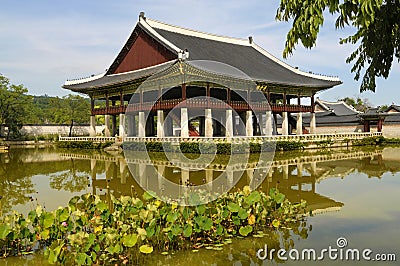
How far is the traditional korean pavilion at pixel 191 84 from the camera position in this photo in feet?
96.4

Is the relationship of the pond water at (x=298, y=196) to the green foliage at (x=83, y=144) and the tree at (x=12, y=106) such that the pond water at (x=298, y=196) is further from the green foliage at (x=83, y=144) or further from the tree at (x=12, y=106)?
the tree at (x=12, y=106)

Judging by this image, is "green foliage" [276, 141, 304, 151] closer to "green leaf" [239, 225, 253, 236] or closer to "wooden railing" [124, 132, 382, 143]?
"wooden railing" [124, 132, 382, 143]

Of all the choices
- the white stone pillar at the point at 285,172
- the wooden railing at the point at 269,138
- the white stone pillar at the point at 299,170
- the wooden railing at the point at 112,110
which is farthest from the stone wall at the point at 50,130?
the white stone pillar at the point at 285,172

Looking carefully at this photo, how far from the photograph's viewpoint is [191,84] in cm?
Result: 2959

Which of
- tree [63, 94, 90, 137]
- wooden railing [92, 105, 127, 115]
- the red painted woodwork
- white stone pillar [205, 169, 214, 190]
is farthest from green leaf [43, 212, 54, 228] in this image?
tree [63, 94, 90, 137]

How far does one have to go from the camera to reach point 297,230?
7086 millimetres

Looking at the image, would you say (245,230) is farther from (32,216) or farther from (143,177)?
(143,177)

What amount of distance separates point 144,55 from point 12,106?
2472 cm

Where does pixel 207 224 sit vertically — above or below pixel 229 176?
above

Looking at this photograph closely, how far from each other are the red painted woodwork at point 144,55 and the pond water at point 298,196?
15190mm

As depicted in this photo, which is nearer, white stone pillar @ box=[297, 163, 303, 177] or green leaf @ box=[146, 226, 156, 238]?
green leaf @ box=[146, 226, 156, 238]

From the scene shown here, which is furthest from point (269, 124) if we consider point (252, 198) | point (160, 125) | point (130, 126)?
point (252, 198)

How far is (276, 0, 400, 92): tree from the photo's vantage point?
3926 millimetres

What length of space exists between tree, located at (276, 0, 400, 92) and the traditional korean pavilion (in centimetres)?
2274
